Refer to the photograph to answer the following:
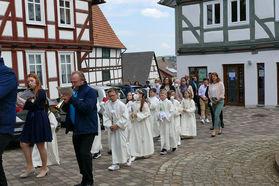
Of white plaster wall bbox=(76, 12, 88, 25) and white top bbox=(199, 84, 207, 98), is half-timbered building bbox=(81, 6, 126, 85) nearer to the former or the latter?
white plaster wall bbox=(76, 12, 88, 25)

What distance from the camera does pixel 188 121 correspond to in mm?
10008

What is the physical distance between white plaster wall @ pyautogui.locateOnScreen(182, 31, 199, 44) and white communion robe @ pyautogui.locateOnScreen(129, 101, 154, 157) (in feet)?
39.5

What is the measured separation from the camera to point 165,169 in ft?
21.2

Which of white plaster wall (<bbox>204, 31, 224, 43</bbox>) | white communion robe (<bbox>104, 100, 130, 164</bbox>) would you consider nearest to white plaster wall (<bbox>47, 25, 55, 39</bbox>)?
white plaster wall (<bbox>204, 31, 224, 43</bbox>)

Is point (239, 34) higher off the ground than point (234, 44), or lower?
higher

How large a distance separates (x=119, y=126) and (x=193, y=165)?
172 cm

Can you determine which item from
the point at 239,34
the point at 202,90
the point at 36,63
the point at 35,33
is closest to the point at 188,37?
the point at 239,34

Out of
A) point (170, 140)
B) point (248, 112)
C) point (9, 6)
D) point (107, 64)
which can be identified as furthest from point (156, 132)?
point (107, 64)

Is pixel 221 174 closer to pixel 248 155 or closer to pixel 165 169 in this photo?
pixel 165 169

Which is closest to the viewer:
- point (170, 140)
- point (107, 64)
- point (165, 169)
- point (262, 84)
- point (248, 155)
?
point (165, 169)

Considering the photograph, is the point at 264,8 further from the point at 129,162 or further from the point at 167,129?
the point at 129,162

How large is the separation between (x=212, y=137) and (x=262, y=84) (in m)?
8.06

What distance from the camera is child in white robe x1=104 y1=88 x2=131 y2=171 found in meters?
6.54

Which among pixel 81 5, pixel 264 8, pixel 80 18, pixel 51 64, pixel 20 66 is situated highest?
pixel 81 5
